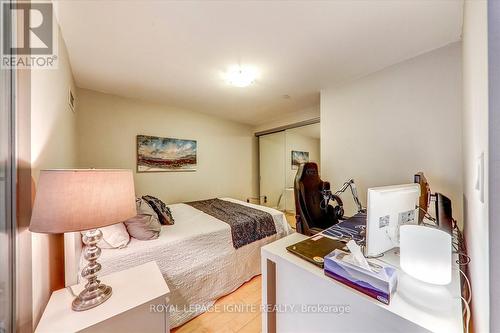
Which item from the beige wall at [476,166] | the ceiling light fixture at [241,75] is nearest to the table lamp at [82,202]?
the beige wall at [476,166]

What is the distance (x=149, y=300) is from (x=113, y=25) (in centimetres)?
195

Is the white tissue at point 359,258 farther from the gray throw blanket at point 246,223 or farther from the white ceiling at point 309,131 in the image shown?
the white ceiling at point 309,131

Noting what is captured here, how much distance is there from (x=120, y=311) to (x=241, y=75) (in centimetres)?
233

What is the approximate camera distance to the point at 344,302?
0.74 meters

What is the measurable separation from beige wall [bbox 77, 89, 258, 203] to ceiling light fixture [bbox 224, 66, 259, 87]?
1.57 m

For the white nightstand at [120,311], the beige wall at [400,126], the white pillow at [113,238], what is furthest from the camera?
the beige wall at [400,126]

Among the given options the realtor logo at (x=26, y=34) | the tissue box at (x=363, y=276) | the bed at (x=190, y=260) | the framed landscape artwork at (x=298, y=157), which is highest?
the realtor logo at (x=26, y=34)

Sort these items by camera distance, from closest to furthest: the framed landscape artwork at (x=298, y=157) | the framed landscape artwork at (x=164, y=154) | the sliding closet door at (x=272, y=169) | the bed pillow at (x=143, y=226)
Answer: the bed pillow at (x=143, y=226) < the framed landscape artwork at (x=164, y=154) < the framed landscape artwork at (x=298, y=157) < the sliding closet door at (x=272, y=169)

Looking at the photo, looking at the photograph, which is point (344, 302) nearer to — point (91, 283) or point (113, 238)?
point (91, 283)

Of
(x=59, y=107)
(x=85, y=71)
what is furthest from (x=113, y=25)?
(x=85, y=71)

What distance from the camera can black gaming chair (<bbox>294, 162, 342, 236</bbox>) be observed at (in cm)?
186

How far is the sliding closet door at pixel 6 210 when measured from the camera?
2.26 feet

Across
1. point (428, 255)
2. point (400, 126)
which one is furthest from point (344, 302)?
point (400, 126)

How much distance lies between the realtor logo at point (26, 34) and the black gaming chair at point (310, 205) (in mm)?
1951
